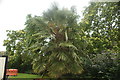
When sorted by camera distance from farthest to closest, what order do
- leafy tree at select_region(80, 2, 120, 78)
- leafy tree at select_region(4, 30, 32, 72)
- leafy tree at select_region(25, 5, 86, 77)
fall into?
leafy tree at select_region(4, 30, 32, 72)
leafy tree at select_region(80, 2, 120, 78)
leafy tree at select_region(25, 5, 86, 77)

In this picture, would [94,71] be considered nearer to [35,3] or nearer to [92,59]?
[92,59]

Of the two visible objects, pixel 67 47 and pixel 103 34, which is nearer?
pixel 67 47

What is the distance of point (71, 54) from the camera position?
248 cm

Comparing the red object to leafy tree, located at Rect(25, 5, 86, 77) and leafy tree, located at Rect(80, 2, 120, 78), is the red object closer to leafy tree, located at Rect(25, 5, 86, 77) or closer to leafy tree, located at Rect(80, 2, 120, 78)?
leafy tree, located at Rect(25, 5, 86, 77)

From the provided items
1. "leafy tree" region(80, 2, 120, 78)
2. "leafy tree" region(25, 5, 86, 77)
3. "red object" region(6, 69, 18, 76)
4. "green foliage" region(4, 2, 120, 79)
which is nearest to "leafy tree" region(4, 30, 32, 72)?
"green foliage" region(4, 2, 120, 79)

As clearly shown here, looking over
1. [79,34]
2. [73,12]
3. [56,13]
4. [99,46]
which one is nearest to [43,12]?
[56,13]

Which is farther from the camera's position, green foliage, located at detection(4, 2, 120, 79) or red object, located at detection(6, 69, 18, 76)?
red object, located at detection(6, 69, 18, 76)

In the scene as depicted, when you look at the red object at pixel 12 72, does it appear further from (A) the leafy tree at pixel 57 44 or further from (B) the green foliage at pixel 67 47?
(A) the leafy tree at pixel 57 44

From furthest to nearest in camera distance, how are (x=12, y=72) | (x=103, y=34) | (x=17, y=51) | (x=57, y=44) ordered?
(x=103, y=34)
(x=17, y=51)
(x=12, y=72)
(x=57, y=44)

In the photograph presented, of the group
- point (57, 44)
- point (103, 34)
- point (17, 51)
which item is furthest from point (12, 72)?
point (103, 34)

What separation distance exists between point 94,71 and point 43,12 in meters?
1.94

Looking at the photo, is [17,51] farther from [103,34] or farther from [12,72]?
[103,34]

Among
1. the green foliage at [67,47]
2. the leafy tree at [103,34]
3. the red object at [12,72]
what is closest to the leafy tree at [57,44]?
the green foliage at [67,47]

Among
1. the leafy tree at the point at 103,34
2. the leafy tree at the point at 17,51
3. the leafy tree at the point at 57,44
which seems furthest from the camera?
the leafy tree at the point at 17,51
